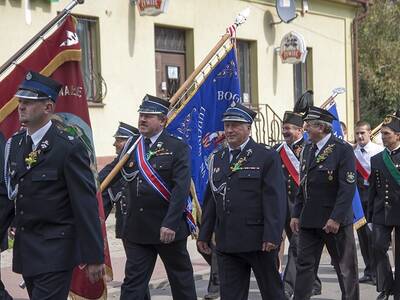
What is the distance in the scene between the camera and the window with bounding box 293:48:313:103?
67.7 feet

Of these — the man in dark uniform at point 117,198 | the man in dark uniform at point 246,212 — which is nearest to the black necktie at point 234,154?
the man in dark uniform at point 246,212

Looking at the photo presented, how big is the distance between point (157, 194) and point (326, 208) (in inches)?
64.4

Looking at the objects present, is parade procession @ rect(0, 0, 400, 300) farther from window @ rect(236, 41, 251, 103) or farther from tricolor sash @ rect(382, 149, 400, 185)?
window @ rect(236, 41, 251, 103)

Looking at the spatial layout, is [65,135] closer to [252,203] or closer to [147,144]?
[252,203]

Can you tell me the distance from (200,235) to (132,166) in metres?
0.92

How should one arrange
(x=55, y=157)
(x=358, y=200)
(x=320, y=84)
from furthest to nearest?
(x=320, y=84) → (x=358, y=200) → (x=55, y=157)

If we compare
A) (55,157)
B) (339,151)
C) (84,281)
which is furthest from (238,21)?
(55,157)

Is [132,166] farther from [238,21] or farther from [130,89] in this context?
[130,89]

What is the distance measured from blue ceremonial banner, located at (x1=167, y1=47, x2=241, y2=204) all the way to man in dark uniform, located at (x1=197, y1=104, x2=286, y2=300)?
72.2 inches

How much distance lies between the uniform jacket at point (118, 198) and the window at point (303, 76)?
1320cm

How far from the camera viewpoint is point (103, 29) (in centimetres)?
1459

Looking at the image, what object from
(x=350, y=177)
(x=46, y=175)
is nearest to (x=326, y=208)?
(x=350, y=177)

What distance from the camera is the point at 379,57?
25906 millimetres

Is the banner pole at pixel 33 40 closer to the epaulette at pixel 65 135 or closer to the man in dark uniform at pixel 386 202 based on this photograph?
the epaulette at pixel 65 135
